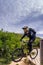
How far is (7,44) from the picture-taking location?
29.8 ft

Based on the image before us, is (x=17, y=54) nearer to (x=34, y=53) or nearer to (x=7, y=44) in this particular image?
(x=34, y=53)

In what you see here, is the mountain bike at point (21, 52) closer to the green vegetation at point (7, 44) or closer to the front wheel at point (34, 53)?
the front wheel at point (34, 53)

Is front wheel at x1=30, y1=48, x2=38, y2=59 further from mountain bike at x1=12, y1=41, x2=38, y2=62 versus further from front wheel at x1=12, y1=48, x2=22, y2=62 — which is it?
front wheel at x1=12, y1=48, x2=22, y2=62

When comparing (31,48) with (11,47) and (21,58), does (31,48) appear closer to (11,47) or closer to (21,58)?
(21,58)

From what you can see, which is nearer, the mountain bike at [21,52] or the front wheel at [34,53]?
the mountain bike at [21,52]

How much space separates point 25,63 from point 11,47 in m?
0.72

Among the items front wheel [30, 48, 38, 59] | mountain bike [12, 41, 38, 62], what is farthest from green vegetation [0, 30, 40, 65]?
mountain bike [12, 41, 38, 62]

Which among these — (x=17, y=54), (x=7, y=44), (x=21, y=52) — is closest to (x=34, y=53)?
(x=21, y=52)

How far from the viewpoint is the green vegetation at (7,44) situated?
8.80 meters

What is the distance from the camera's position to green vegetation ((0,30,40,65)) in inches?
347

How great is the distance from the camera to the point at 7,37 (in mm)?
9266

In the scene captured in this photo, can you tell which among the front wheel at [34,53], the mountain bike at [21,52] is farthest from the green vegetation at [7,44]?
the mountain bike at [21,52]

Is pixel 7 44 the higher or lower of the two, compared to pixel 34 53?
higher

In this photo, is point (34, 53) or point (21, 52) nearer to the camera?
point (21, 52)
